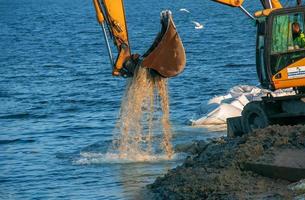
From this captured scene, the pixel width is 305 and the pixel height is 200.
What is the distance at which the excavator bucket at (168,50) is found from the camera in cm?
1941

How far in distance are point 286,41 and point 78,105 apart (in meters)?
17.0

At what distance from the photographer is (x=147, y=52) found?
781 inches

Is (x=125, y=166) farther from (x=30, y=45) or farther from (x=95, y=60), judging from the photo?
(x=30, y=45)

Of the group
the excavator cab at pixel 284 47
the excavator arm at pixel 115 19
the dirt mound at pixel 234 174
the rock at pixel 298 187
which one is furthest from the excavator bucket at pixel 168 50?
the rock at pixel 298 187

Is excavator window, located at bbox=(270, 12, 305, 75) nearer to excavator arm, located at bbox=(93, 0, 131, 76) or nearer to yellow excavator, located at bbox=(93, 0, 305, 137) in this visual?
yellow excavator, located at bbox=(93, 0, 305, 137)

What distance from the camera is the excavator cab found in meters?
20.7

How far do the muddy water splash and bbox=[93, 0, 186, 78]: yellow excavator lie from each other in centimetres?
26

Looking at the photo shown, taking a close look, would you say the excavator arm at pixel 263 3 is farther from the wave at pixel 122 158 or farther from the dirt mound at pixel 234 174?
the wave at pixel 122 158

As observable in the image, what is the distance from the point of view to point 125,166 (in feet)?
77.0

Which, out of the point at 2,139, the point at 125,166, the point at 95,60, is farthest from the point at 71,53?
the point at 125,166

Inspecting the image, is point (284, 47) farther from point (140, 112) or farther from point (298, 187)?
point (298, 187)

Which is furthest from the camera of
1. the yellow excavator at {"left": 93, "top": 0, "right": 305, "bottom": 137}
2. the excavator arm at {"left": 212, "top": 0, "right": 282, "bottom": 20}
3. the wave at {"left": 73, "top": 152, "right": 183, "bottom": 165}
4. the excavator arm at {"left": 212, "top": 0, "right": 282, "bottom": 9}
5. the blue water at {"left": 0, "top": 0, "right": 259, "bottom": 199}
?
the wave at {"left": 73, "top": 152, "right": 183, "bottom": 165}

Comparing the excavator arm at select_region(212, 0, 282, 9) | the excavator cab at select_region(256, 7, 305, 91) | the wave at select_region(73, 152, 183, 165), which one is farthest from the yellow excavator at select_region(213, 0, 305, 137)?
the wave at select_region(73, 152, 183, 165)

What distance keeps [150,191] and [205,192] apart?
102 inches
